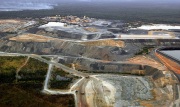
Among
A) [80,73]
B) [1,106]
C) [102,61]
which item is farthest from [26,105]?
[102,61]

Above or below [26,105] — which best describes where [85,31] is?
above

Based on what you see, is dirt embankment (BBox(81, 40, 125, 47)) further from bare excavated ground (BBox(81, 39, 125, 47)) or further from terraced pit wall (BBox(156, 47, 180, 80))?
terraced pit wall (BBox(156, 47, 180, 80))

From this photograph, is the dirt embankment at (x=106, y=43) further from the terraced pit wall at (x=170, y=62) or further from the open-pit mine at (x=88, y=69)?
the terraced pit wall at (x=170, y=62)

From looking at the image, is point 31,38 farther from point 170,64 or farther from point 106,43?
point 170,64

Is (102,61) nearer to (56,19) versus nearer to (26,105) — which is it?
(26,105)

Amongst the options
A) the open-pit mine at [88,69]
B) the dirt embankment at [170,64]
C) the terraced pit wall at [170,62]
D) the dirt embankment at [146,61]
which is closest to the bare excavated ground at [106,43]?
the open-pit mine at [88,69]

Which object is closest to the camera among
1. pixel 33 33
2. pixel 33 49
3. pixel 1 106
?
pixel 1 106

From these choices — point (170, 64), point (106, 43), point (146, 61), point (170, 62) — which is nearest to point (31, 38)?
point (106, 43)

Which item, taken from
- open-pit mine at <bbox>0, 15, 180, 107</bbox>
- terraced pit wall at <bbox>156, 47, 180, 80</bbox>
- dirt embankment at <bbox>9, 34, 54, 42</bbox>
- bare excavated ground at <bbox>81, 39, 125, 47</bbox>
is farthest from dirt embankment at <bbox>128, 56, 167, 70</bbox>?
dirt embankment at <bbox>9, 34, 54, 42</bbox>
